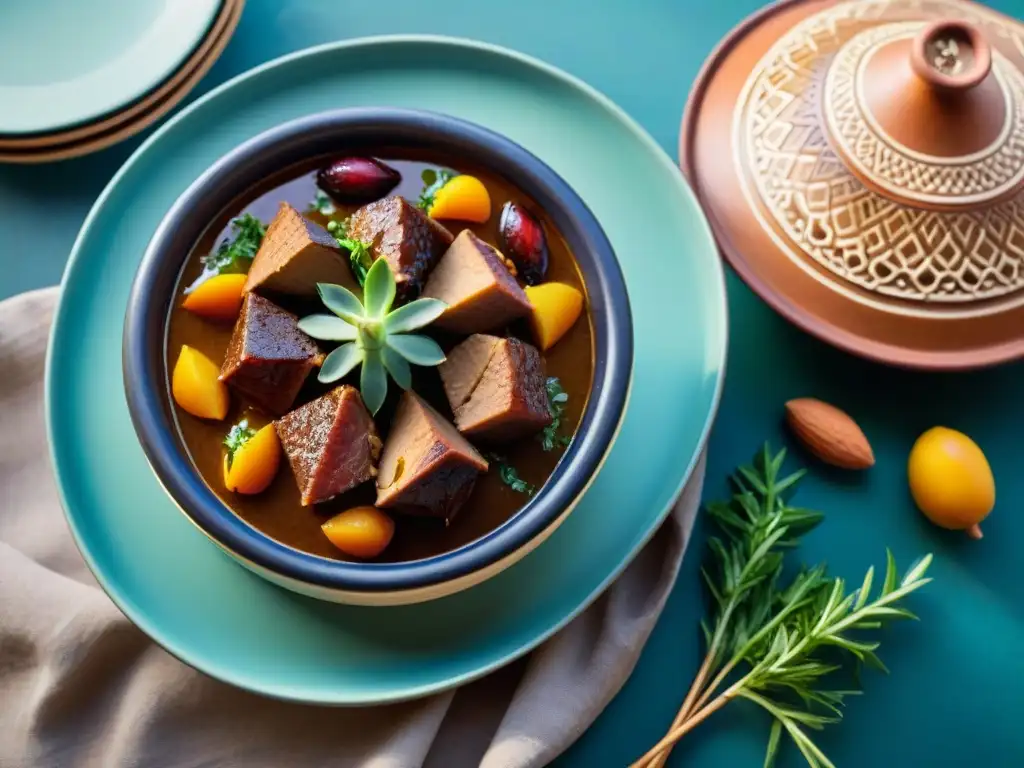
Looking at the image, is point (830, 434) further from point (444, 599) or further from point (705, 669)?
point (444, 599)

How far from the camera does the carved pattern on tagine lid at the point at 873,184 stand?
1516mm

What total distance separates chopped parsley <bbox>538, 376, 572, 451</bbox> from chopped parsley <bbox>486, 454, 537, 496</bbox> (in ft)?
0.19

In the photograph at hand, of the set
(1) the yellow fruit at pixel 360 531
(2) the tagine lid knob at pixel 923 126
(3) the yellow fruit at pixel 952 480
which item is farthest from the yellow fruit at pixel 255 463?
(3) the yellow fruit at pixel 952 480

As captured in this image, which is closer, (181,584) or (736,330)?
(181,584)

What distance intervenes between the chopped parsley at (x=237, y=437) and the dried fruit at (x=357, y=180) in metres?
0.38

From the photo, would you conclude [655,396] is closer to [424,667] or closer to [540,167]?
[540,167]

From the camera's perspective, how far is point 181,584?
1491 mm

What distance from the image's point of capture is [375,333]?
1269 millimetres

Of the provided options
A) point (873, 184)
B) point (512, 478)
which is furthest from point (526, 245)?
Result: point (873, 184)

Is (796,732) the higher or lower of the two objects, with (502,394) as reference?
lower

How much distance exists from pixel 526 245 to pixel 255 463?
1.66ft

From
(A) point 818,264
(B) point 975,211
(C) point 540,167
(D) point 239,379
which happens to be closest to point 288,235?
(D) point 239,379

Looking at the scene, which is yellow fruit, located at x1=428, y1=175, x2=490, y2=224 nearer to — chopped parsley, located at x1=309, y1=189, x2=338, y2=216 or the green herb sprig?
chopped parsley, located at x1=309, y1=189, x2=338, y2=216

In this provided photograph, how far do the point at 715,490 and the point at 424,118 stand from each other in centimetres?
84
